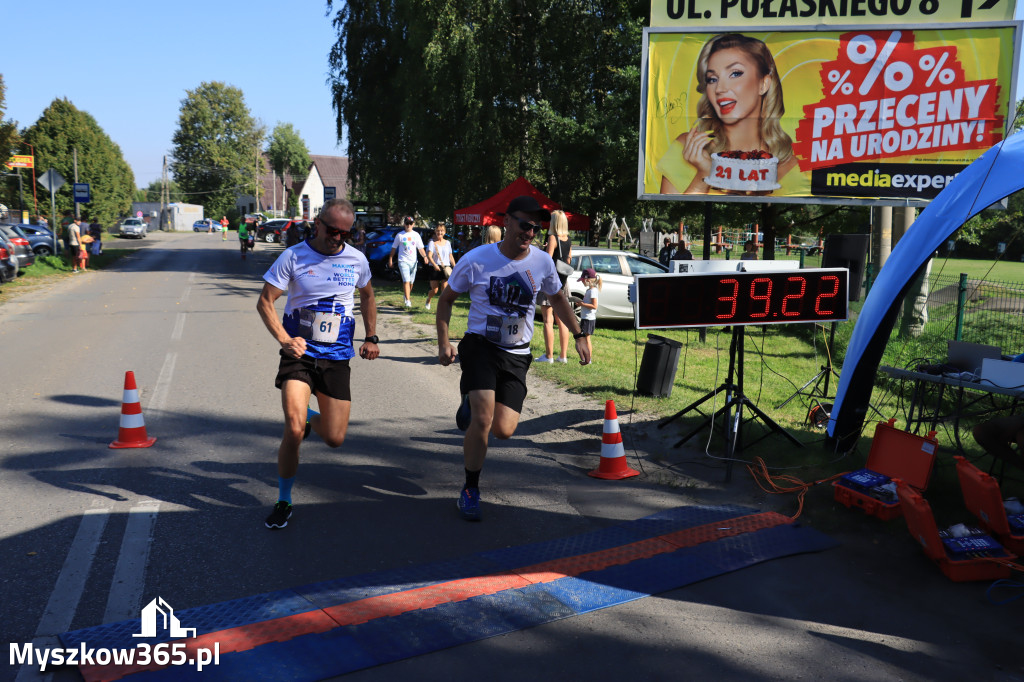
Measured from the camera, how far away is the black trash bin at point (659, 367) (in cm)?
862

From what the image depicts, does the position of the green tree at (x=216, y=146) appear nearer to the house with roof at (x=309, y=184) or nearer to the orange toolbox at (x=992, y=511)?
the house with roof at (x=309, y=184)

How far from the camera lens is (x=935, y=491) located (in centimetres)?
569

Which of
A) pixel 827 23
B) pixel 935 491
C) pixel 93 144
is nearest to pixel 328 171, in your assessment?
pixel 93 144

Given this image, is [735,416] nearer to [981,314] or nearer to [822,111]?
[822,111]

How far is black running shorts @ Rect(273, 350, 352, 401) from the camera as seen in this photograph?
4891 millimetres

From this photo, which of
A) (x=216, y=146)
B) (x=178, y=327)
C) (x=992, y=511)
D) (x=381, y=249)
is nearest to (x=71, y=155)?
(x=216, y=146)

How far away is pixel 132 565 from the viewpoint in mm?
4285

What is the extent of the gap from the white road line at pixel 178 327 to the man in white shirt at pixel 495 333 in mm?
9032

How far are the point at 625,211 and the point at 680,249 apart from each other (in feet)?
8.86

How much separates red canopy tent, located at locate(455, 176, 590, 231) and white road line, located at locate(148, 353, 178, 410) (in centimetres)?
1048

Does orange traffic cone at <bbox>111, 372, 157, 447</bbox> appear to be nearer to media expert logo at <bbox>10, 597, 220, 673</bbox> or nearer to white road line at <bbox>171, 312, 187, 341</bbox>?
media expert logo at <bbox>10, 597, 220, 673</bbox>

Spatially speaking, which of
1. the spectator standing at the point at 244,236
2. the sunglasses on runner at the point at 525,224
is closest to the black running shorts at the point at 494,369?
the sunglasses on runner at the point at 525,224

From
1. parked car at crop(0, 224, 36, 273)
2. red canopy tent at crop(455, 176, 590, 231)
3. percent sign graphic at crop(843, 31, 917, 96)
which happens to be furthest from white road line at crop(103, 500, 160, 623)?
parked car at crop(0, 224, 36, 273)

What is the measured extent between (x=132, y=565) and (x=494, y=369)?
2.42 meters
